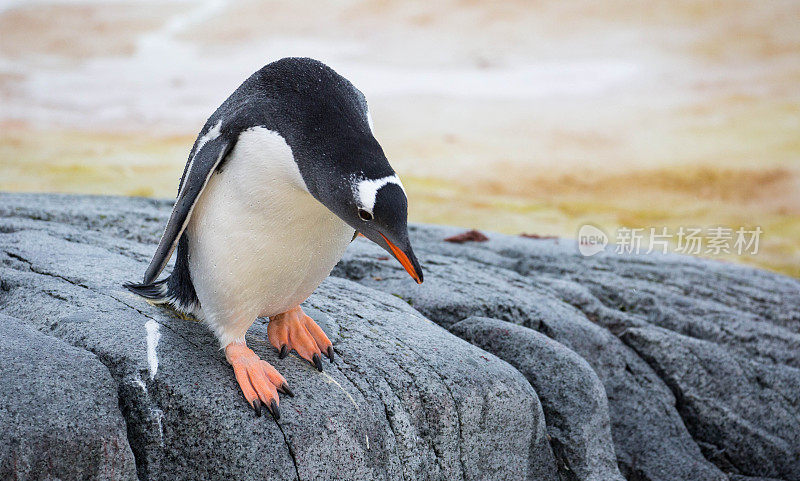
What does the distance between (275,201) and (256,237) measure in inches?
4.9

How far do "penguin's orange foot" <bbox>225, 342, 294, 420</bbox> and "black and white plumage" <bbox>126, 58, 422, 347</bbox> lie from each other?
62 mm

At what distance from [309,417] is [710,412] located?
2.28 meters

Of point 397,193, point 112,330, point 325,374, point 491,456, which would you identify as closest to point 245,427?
point 325,374

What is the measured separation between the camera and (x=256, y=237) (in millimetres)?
1946

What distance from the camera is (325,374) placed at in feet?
7.42

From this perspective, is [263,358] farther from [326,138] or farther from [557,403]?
[557,403]

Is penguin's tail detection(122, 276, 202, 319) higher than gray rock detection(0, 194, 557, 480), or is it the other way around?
penguin's tail detection(122, 276, 202, 319)

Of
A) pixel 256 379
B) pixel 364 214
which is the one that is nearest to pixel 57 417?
pixel 256 379

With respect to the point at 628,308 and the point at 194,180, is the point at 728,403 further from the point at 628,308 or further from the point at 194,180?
the point at 194,180

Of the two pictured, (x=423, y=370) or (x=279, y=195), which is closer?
(x=279, y=195)

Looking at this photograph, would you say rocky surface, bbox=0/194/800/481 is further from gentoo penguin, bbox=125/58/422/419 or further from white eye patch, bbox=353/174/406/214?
white eye patch, bbox=353/174/406/214

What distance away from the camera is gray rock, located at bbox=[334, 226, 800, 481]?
3.24 metres

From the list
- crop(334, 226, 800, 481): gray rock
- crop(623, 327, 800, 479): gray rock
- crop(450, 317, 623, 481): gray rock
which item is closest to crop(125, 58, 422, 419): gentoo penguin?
crop(450, 317, 623, 481): gray rock

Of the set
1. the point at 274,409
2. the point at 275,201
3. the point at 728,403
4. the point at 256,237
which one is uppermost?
the point at 275,201
